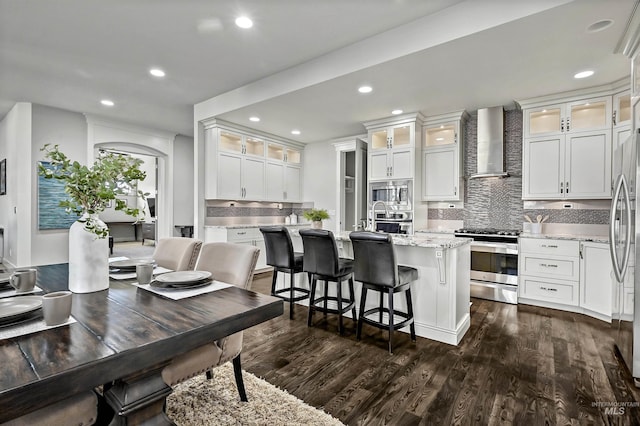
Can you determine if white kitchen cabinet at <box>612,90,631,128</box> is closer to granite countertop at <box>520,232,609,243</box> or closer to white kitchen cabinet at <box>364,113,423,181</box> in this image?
granite countertop at <box>520,232,609,243</box>

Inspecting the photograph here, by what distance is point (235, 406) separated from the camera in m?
1.79

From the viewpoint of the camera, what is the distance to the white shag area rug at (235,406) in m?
1.67

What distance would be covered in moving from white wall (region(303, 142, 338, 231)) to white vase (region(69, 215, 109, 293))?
501 centimetres

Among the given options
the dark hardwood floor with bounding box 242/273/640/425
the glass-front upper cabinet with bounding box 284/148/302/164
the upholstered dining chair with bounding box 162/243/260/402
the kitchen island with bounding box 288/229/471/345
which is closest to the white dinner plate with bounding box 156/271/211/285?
the upholstered dining chair with bounding box 162/243/260/402

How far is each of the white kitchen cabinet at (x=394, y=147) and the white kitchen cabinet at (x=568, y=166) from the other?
1439 millimetres

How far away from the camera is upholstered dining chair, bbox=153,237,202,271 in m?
2.13

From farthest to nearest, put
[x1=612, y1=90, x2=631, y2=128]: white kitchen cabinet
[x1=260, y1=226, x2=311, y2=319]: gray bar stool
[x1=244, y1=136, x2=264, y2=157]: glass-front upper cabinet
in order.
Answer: [x1=244, y1=136, x2=264, y2=157]: glass-front upper cabinet → [x1=612, y1=90, x2=631, y2=128]: white kitchen cabinet → [x1=260, y1=226, x2=311, y2=319]: gray bar stool

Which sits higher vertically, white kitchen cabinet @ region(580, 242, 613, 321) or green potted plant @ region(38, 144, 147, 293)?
green potted plant @ region(38, 144, 147, 293)

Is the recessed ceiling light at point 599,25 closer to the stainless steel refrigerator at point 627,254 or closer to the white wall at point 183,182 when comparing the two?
the stainless steel refrigerator at point 627,254

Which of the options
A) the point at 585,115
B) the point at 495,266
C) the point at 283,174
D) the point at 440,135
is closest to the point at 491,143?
the point at 440,135

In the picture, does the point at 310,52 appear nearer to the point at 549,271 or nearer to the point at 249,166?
the point at 249,166

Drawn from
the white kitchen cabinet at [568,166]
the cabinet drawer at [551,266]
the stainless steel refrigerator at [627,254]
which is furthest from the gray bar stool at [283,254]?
the white kitchen cabinet at [568,166]

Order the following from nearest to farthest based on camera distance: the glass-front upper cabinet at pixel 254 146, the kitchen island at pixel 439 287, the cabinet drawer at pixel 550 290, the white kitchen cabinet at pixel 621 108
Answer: the kitchen island at pixel 439 287 → the white kitchen cabinet at pixel 621 108 → the cabinet drawer at pixel 550 290 → the glass-front upper cabinet at pixel 254 146

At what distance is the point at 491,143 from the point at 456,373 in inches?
134
